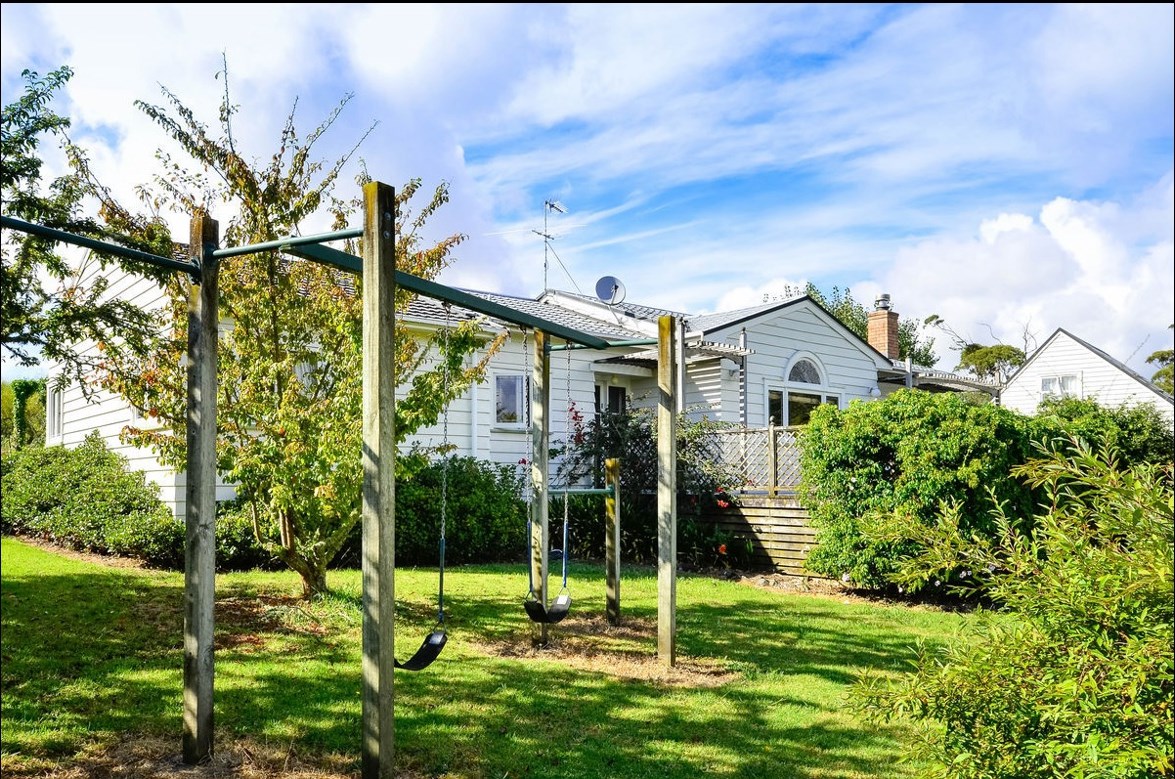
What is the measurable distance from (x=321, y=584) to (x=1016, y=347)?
3271cm

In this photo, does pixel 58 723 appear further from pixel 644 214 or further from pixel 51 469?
pixel 51 469

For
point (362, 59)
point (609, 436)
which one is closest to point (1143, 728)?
point (362, 59)

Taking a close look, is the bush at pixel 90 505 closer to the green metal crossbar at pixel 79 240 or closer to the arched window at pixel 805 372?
the green metal crossbar at pixel 79 240

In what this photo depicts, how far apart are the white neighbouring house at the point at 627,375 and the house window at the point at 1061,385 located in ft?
33.9

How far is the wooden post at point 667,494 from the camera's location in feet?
23.9

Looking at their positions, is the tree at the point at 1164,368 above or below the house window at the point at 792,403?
above

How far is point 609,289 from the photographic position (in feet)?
60.6

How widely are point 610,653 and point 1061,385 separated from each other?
1120 inches

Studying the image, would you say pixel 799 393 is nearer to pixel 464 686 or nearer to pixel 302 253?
pixel 464 686

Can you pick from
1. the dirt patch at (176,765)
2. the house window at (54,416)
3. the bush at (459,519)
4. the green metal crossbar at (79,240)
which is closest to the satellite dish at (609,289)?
the bush at (459,519)

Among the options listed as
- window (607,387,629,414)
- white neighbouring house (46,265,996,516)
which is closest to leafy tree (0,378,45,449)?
white neighbouring house (46,265,996,516)

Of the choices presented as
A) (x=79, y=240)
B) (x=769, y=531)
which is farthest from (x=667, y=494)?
(x=769, y=531)

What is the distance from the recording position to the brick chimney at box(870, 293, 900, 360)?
2530 cm

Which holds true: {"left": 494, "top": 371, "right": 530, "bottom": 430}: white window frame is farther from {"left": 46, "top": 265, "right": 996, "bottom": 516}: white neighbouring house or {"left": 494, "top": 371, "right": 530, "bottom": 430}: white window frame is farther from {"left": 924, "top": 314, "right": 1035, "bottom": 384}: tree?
{"left": 924, "top": 314, "right": 1035, "bottom": 384}: tree
